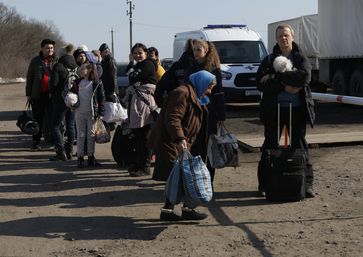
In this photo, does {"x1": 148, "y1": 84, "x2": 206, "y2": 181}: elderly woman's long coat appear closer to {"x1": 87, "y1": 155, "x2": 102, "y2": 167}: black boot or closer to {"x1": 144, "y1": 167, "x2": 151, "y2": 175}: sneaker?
{"x1": 144, "y1": 167, "x2": 151, "y2": 175}: sneaker

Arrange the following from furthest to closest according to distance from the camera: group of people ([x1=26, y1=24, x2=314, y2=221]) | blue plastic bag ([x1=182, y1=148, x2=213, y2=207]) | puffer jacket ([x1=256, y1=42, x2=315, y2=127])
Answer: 1. puffer jacket ([x1=256, y1=42, x2=315, y2=127])
2. group of people ([x1=26, y1=24, x2=314, y2=221])
3. blue plastic bag ([x1=182, y1=148, x2=213, y2=207])

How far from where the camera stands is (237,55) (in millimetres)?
18875

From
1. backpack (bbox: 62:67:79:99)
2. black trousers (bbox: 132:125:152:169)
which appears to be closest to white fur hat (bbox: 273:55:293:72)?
black trousers (bbox: 132:125:152:169)

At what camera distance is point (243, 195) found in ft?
24.7

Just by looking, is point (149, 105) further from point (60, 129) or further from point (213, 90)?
point (60, 129)

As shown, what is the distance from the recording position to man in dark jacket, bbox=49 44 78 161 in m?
10.3

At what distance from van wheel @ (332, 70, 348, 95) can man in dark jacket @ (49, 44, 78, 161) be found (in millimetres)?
10365

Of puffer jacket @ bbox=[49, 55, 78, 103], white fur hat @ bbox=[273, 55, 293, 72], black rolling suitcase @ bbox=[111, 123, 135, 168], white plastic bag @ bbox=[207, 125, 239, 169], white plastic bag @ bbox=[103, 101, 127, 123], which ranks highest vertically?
white fur hat @ bbox=[273, 55, 293, 72]

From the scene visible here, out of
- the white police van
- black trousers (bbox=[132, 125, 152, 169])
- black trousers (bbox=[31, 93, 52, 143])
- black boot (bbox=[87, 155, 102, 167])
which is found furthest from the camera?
the white police van

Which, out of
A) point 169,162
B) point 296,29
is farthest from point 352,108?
point 169,162

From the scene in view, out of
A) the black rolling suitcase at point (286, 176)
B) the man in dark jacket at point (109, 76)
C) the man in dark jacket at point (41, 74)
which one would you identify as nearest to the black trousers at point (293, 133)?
the black rolling suitcase at point (286, 176)

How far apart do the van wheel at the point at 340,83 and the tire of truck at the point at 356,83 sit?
0.31 m

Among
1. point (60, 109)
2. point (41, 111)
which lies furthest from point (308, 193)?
point (41, 111)

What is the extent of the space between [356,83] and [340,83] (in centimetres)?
98
